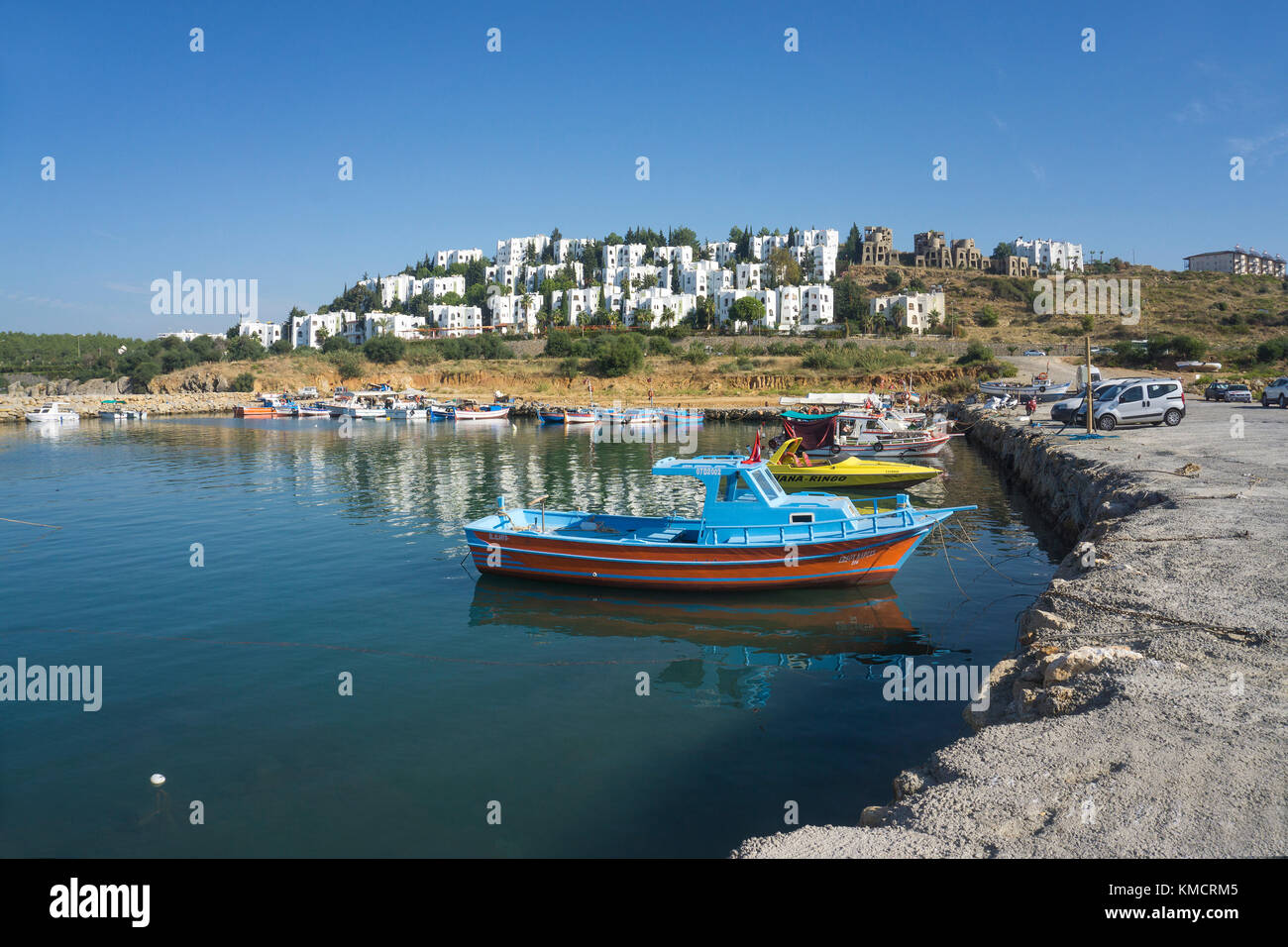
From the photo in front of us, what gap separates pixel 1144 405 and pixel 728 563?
24.8m

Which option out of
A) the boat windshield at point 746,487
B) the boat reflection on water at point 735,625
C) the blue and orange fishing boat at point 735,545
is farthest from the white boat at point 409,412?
the boat windshield at point 746,487

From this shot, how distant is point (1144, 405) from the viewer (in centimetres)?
3225

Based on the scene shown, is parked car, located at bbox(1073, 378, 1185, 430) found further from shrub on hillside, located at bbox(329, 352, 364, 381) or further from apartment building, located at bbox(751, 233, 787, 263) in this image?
apartment building, located at bbox(751, 233, 787, 263)

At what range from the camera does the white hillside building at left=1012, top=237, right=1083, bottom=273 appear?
194m

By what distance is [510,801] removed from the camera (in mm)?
9023

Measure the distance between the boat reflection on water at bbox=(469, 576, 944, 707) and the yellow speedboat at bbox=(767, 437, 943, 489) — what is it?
1294cm

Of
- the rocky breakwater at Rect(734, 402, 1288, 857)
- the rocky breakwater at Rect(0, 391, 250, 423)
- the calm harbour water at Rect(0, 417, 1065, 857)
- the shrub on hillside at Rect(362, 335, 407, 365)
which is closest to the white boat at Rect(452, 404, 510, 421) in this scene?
the rocky breakwater at Rect(0, 391, 250, 423)

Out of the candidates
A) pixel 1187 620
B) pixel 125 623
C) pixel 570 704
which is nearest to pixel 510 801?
pixel 570 704

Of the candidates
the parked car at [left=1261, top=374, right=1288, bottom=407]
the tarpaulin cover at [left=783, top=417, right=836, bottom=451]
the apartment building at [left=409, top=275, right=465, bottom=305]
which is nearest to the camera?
the tarpaulin cover at [left=783, top=417, right=836, bottom=451]

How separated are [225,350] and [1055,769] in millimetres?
168831

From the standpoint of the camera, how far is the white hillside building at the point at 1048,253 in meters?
194

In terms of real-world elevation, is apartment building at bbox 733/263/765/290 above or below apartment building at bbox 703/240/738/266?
below
